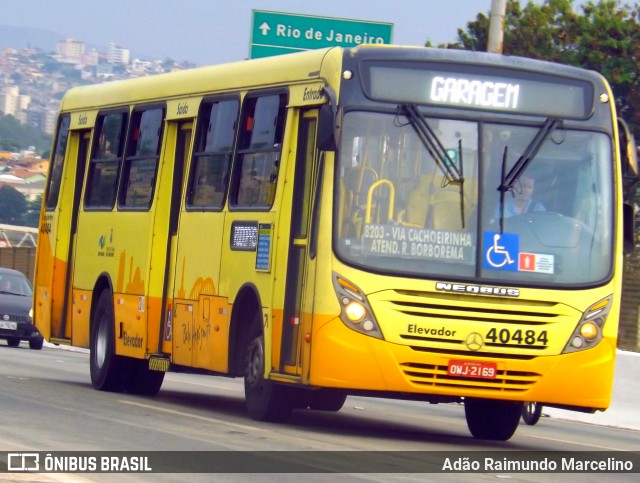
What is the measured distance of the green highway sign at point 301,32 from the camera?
26.4 metres

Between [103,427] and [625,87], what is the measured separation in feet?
85.0

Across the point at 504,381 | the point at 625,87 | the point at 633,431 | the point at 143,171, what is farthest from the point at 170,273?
the point at 625,87

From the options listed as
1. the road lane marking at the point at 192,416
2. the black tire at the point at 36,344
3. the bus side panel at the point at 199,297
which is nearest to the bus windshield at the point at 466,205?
the road lane marking at the point at 192,416

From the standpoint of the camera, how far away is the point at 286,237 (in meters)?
13.5

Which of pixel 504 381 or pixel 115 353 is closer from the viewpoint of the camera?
pixel 504 381

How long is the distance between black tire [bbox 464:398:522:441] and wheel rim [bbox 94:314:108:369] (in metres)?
4.92

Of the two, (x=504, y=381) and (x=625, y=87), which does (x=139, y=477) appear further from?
(x=625, y=87)

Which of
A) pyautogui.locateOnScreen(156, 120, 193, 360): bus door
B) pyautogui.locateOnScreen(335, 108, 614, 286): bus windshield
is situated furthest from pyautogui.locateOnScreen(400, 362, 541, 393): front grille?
pyautogui.locateOnScreen(156, 120, 193, 360): bus door

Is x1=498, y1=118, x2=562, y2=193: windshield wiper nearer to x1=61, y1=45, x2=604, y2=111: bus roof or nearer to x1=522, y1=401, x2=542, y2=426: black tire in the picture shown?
x1=61, y1=45, x2=604, y2=111: bus roof

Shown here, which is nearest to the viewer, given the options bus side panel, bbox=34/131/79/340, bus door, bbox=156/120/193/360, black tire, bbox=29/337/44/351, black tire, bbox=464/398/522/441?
black tire, bbox=464/398/522/441

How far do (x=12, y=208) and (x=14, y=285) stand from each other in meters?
82.5

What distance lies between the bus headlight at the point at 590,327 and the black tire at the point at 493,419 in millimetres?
1383

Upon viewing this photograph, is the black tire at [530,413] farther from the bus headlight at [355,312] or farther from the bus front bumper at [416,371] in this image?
Result: the bus headlight at [355,312]

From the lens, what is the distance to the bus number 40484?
505 inches
